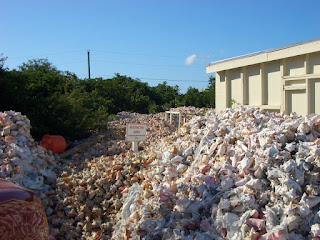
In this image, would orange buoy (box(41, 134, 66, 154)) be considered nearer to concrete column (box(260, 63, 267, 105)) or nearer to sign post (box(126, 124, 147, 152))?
sign post (box(126, 124, 147, 152))

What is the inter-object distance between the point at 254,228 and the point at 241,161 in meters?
0.90

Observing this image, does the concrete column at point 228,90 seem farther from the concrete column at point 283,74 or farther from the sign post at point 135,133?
the sign post at point 135,133

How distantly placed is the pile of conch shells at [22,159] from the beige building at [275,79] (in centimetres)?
420

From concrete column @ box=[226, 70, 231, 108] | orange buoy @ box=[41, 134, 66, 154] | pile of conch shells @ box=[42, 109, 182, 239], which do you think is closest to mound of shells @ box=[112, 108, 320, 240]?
pile of conch shells @ box=[42, 109, 182, 239]

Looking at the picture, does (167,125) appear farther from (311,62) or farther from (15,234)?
(15,234)

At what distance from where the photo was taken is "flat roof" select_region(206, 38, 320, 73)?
525 cm

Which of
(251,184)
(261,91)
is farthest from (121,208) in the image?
(261,91)

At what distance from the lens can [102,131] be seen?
9.72 metres

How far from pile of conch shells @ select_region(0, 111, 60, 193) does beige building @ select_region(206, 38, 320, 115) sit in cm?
420

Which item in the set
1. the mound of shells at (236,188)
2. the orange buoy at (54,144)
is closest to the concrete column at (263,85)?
the mound of shells at (236,188)

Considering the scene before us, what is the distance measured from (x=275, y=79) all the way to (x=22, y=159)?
4.95m

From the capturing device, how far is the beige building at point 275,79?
5328 mm

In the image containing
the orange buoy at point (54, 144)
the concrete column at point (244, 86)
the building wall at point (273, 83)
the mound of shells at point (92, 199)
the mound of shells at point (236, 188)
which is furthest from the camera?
the orange buoy at point (54, 144)

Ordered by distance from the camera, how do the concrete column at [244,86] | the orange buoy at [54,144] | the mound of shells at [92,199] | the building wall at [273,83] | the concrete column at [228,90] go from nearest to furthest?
the mound of shells at [92,199] < the building wall at [273,83] < the concrete column at [244,86] < the concrete column at [228,90] < the orange buoy at [54,144]
